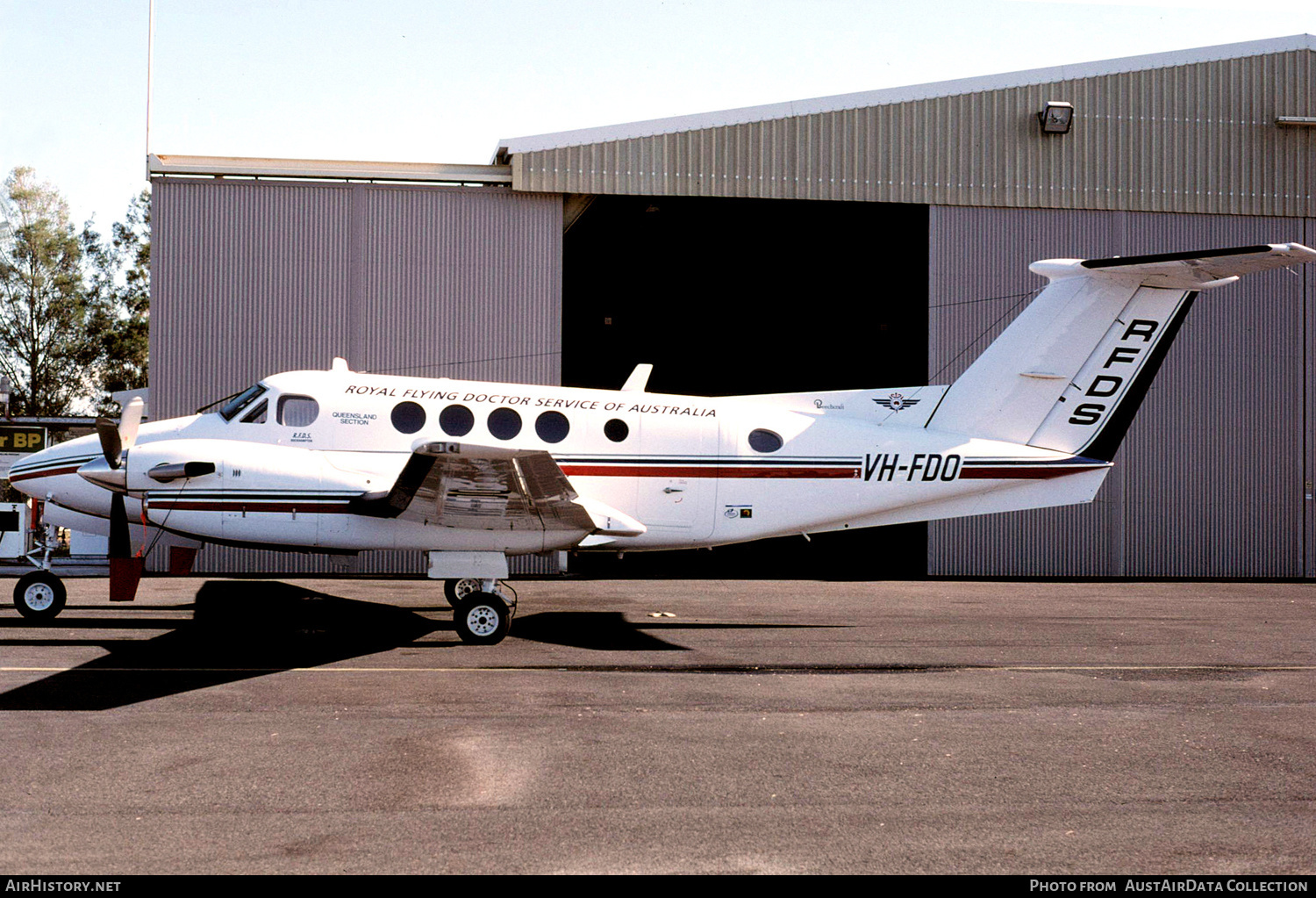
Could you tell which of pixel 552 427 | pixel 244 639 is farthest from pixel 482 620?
pixel 244 639

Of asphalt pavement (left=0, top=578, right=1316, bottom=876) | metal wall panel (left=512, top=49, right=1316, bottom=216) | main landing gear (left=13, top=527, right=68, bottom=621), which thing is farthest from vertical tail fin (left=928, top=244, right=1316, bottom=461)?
main landing gear (left=13, top=527, right=68, bottom=621)

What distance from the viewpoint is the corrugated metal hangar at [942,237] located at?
21031mm

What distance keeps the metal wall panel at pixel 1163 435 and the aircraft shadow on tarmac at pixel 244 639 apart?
11.4 metres

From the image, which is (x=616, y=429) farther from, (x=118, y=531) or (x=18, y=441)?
(x=18, y=441)

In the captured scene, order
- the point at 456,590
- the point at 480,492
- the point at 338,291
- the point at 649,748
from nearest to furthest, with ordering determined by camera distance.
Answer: the point at 649,748, the point at 480,492, the point at 456,590, the point at 338,291

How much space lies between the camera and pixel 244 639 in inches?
455

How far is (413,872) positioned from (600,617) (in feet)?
31.2

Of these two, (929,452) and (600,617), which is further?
(600,617)

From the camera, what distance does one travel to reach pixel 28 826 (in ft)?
16.7

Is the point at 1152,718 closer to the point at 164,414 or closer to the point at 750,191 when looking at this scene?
the point at 750,191

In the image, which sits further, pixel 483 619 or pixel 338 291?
pixel 338 291

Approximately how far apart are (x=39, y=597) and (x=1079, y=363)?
12.6 meters

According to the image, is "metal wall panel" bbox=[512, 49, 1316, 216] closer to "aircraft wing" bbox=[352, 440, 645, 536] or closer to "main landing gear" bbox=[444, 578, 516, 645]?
"aircraft wing" bbox=[352, 440, 645, 536]
